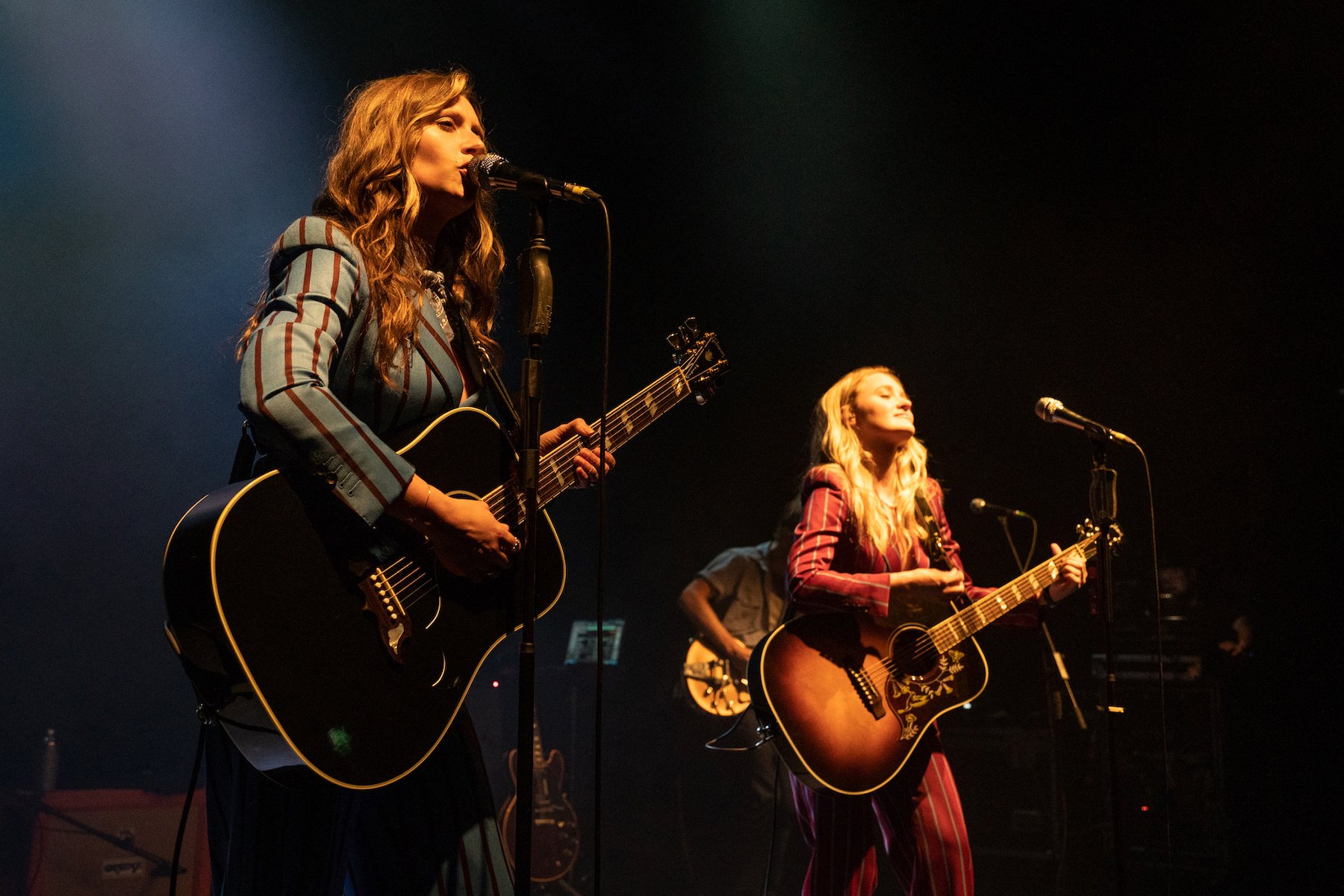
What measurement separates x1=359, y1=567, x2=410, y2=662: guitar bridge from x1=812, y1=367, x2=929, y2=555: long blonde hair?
80.1 inches

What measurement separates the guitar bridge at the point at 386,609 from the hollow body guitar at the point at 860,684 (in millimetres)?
1510

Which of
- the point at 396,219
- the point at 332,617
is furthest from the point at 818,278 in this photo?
the point at 332,617

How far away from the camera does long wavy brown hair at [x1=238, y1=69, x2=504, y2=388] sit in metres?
1.91

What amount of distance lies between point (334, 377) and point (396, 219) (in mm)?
412

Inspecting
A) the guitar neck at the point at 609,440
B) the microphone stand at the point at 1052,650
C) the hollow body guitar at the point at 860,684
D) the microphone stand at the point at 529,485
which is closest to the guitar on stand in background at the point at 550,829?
the microphone stand at the point at 1052,650

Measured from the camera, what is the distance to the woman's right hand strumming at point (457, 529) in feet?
5.75

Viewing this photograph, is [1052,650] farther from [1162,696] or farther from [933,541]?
[933,541]

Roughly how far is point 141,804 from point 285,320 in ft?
13.2

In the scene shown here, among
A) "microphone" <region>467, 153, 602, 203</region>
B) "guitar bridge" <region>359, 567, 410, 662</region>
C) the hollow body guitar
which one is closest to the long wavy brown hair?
Answer: "microphone" <region>467, 153, 602, 203</region>

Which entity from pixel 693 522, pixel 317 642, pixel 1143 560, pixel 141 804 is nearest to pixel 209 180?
pixel 141 804

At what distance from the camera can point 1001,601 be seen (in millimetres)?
3465

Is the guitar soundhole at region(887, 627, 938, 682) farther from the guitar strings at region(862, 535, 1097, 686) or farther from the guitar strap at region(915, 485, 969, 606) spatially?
the guitar strap at region(915, 485, 969, 606)

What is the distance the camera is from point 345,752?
1601mm

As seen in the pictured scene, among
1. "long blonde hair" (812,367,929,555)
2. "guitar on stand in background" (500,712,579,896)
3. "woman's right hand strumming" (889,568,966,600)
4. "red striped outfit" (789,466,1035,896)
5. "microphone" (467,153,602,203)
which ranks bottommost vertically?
"guitar on stand in background" (500,712,579,896)
